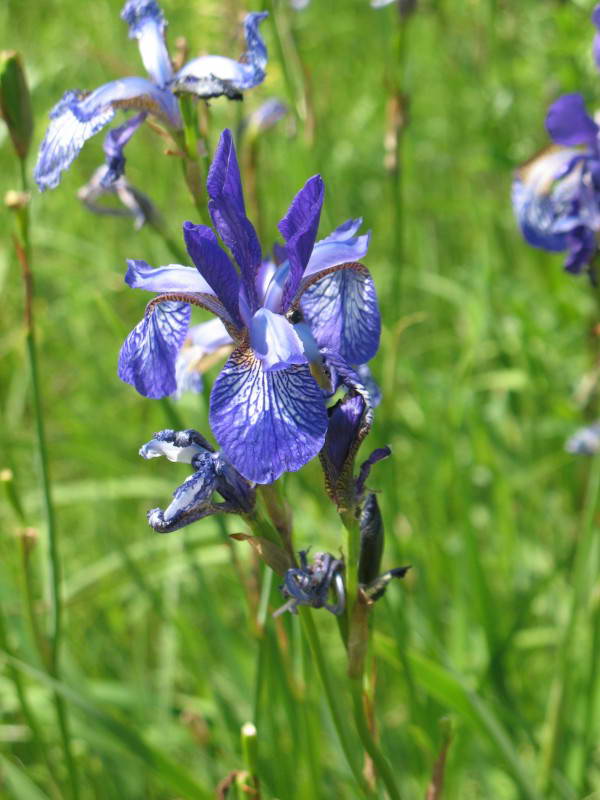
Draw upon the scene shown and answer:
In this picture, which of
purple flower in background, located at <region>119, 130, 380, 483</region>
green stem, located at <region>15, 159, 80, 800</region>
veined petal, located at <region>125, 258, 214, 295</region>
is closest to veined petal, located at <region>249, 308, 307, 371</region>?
purple flower in background, located at <region>119, 130, 380, 483</region>

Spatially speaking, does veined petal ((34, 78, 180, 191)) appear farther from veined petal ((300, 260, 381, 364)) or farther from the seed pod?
the seed pod

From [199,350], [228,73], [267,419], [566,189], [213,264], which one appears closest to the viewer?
[267,419]

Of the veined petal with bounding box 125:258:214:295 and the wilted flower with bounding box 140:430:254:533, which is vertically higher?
the veined petal with bounding box 125:258:214:295

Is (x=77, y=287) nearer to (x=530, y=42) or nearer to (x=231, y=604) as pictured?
(x=231, y=604)

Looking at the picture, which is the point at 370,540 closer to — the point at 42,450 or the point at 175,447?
the point at 175,447

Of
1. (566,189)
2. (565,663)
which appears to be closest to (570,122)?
(566,189)

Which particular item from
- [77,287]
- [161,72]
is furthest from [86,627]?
[161,72]

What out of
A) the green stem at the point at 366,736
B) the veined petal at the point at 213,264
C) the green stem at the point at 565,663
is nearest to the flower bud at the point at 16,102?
the veined petal at the point at 213,264
